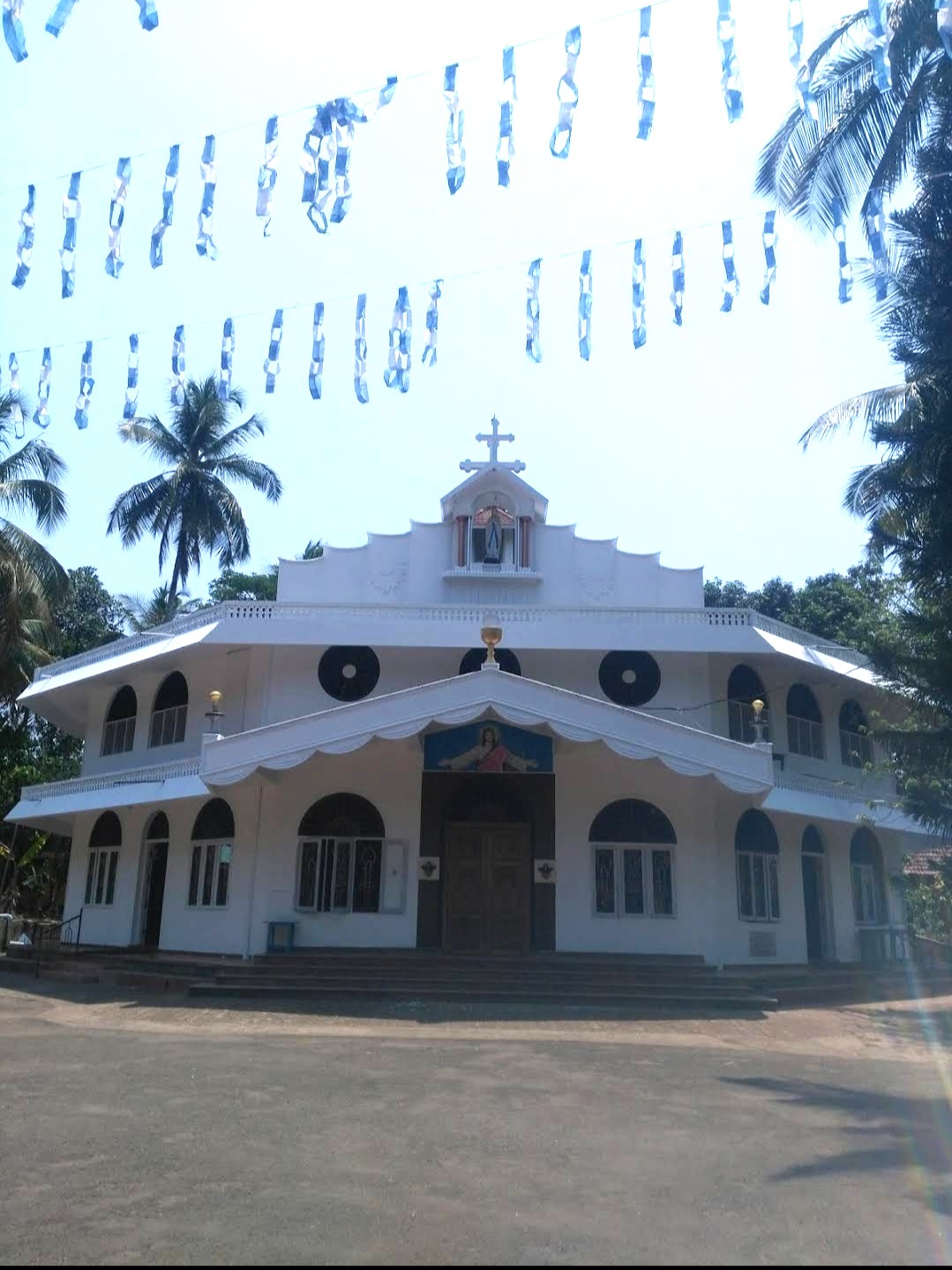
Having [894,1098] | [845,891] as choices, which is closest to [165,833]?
[845,891]

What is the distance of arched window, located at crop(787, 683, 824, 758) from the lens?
70.4 feet

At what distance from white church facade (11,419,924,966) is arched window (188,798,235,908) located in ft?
0.18

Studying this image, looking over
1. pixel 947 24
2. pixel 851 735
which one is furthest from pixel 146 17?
pixel 851 735

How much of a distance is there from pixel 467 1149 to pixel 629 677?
46.6 ft

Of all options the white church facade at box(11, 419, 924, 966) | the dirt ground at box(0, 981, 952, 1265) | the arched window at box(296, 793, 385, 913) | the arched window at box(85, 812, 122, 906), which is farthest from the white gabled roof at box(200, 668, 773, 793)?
the arched window at box(85, 812, 122, 906)

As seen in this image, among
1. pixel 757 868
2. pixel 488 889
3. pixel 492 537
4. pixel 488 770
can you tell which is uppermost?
pixel 492 537

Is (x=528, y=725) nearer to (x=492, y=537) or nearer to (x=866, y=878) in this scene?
(x=492, y=537)

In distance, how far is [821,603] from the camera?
37.2 meters

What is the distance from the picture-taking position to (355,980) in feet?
51.4

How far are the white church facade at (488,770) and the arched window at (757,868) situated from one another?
0.19 ft

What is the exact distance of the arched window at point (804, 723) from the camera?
70.4 feet

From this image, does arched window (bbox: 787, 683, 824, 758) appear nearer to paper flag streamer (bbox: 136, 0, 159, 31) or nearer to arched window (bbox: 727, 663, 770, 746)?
arched window (bbox: 727, 663, 770, 746)

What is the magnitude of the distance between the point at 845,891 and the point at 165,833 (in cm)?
1390

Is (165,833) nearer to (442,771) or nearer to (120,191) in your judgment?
(442,771)
